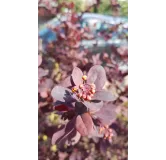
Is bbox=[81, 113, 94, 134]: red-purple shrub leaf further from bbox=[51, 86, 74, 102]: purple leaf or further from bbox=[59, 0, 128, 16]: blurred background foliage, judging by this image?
bbox=[59, 0, 128, 16]: blurred background foliage

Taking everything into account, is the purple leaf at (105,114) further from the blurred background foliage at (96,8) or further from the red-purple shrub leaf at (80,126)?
the blurred background foliage at (96,8)

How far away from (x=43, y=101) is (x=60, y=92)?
0.41 m

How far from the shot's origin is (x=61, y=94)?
76 centimetres

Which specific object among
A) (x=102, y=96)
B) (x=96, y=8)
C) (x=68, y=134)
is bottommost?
(x=68, y=134)

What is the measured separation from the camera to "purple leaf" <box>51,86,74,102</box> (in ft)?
2.48

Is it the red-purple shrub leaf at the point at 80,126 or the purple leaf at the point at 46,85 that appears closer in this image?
the red-purple shrub leaf at the point at 80,126

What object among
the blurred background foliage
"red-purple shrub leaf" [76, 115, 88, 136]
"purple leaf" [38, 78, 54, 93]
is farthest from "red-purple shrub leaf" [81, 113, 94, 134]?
the blurred background foliage

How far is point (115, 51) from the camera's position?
1.31 metres

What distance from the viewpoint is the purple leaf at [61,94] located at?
754mm

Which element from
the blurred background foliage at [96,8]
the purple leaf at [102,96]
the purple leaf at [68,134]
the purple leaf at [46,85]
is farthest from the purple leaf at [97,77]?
the blurred background foliage at [96,8]

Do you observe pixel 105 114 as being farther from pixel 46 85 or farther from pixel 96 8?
pixel 96 8

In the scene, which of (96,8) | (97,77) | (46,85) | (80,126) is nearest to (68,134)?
(80,126)

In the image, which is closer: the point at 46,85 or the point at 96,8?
the point at 46,85
